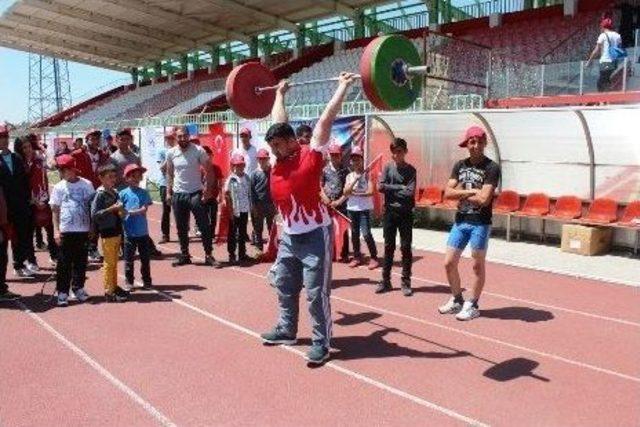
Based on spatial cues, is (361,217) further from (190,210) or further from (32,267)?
(32,267)

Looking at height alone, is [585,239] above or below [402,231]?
below

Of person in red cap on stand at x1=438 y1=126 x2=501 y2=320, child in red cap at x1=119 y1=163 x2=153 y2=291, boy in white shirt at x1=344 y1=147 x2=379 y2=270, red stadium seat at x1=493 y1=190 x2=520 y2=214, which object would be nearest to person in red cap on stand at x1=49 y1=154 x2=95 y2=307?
child in red cap at x1=119 y1=163 x2=153 y2=291

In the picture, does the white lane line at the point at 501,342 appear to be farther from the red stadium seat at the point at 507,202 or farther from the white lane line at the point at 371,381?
the red stadium seat at the point at 507,202

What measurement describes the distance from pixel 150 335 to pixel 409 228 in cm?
308

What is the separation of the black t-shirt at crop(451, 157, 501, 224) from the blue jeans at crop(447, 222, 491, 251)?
5cm

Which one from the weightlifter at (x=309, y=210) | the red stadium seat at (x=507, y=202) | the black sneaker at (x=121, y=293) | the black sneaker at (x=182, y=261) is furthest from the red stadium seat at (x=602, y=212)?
the black sneaker at (x=121, y=293)

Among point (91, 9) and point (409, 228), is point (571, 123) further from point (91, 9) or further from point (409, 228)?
point (91, 9)

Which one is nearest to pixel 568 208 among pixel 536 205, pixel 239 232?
pixel 536 205

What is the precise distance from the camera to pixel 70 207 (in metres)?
6.36

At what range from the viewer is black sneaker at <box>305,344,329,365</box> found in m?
4.67

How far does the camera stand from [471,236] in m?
5.74

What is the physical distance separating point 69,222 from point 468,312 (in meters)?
4.31

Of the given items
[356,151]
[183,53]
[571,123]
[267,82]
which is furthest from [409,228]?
[183,53]

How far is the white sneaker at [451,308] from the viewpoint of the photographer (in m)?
6.10
